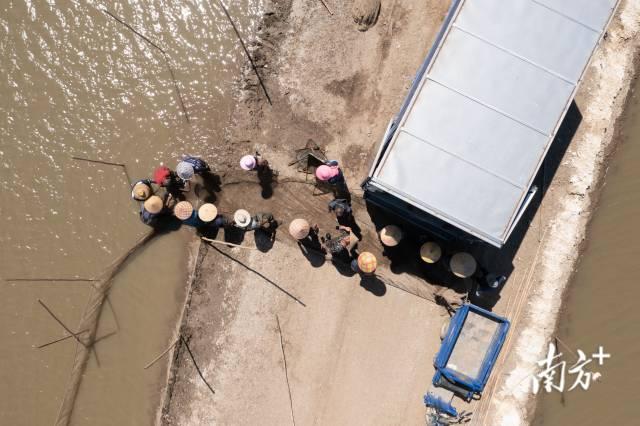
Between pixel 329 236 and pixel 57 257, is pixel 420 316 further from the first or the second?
pixel 57 257

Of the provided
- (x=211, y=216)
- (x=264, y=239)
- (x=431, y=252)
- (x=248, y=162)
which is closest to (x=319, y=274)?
(x=264, y=239)

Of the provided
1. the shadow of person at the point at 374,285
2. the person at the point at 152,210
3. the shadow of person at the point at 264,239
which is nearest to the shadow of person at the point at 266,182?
the shadow of person at the point at 264,239

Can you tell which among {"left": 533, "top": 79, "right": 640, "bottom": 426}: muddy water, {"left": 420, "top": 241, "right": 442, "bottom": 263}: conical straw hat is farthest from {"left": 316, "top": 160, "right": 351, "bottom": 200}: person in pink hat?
{"left": 533, "top": 79, "right": 640, "bottom": 426}: muddy water

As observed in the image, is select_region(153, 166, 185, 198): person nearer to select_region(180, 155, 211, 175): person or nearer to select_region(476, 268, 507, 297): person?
select_region(180, 155, 211, 175): person

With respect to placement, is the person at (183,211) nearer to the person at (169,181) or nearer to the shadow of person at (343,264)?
the person at (169,181)

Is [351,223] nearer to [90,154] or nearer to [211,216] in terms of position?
[211,216]
